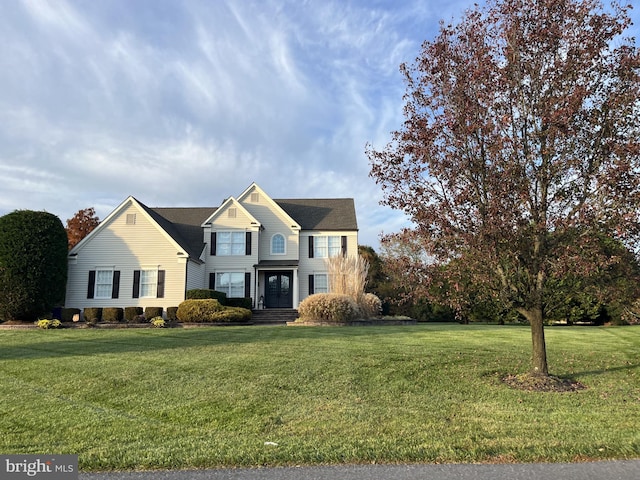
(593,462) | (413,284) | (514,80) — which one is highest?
(514,80)

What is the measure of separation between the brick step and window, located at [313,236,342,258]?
4.63 meters

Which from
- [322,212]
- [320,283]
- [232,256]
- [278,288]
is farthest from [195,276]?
[322,212]

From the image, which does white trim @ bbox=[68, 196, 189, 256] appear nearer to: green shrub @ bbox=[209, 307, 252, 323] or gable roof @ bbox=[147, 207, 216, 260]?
gable roof @ bbox=[147, 207, 216, 260]

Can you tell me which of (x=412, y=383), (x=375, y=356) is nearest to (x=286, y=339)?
(x=375, y=356)

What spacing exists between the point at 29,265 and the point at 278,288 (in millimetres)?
12186

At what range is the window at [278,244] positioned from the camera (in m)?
26.2

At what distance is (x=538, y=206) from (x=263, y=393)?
501cm

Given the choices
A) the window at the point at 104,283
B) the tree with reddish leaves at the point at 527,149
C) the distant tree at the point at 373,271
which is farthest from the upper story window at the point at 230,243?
the tree with reddish leaves at the point at 527,149

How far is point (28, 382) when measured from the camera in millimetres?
7543

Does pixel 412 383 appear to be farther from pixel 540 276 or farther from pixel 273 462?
pixel 273 462

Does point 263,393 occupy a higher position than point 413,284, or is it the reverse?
point 413,284

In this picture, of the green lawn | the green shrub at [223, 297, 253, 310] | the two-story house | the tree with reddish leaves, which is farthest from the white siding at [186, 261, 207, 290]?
the tree with reddish leaves

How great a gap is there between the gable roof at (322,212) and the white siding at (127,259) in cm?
781

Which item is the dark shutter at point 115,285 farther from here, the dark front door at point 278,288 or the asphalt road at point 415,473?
the asphalt road at point 415,473
